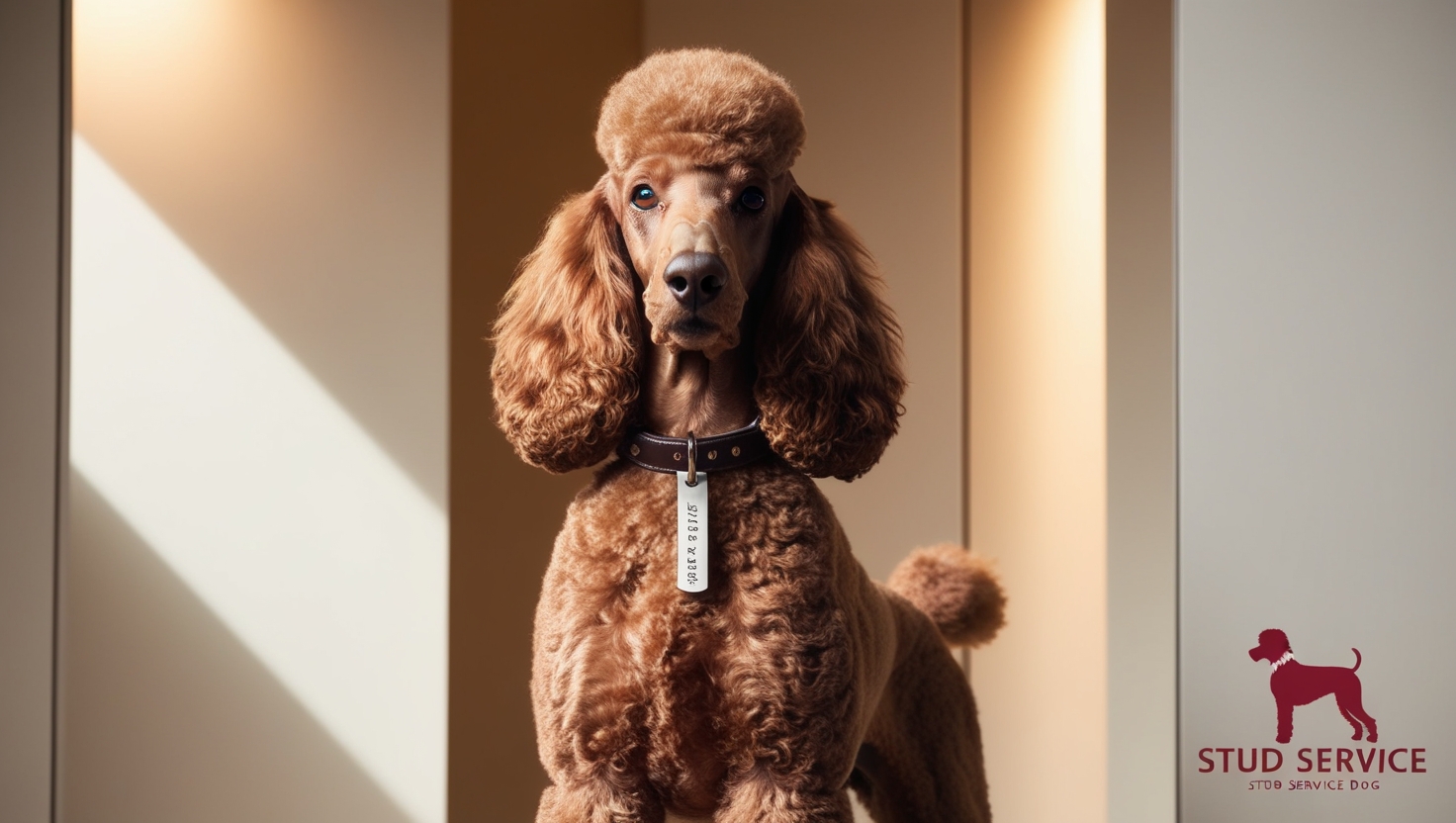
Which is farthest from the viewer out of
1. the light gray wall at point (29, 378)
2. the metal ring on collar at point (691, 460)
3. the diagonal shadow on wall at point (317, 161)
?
the diagonal shadow on wall at point (317, 161)

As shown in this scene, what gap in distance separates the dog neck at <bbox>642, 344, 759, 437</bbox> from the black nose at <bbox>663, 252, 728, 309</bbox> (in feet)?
0.47

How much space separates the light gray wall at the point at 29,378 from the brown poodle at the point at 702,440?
0.55m

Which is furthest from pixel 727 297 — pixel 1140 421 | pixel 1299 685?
pixel 1299 685

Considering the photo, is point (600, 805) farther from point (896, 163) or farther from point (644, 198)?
point (896, 163)

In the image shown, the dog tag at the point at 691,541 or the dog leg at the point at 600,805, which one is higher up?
the dog tag at the point at 691,541

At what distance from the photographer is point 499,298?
7.38 ft

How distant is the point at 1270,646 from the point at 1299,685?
5 centimetres

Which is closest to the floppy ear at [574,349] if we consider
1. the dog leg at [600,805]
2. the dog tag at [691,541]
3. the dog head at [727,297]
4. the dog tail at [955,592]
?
the dog head at [727,297]

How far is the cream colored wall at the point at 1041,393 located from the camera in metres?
1.75

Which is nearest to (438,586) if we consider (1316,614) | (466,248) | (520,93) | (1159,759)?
(466,248)

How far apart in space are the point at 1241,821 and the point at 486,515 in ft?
4.04

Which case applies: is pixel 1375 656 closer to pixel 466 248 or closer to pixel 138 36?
pixel 466 248

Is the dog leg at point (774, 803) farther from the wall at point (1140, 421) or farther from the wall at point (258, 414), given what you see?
the wall at point (258, 414)

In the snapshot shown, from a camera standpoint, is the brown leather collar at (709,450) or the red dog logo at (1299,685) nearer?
the brown leather collar at (709,450)
